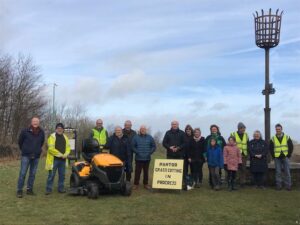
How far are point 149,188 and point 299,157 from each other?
35.1ft

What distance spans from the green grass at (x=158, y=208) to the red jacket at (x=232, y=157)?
0.85 meters

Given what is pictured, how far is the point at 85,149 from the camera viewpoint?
12.0 metres

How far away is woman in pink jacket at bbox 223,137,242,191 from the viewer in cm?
1284

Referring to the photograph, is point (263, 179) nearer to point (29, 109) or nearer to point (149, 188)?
point (149, 188)

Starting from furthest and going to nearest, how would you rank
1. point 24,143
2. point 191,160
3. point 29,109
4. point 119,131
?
point 29,109, point 191,160, point 119,131, point 24,143

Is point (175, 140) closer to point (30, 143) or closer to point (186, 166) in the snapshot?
point (186, 166)

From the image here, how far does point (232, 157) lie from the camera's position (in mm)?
12867

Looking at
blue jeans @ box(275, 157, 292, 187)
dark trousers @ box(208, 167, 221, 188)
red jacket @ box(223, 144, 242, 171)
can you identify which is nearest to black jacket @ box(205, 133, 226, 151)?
red jacket @ box(223, 144, 242, 171)

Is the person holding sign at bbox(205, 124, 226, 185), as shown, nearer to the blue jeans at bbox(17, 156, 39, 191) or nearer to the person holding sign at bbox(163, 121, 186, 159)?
the person holding sign at bbox(163, 121, 186, 159)

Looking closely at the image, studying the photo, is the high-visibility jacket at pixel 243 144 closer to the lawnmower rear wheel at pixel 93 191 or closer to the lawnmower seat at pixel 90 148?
the lawnmower seat at pixel 90 148

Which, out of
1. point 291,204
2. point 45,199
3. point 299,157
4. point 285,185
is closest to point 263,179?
point 285,185

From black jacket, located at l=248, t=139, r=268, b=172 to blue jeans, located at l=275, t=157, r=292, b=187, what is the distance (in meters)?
0.32

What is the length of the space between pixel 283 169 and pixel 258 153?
84cm

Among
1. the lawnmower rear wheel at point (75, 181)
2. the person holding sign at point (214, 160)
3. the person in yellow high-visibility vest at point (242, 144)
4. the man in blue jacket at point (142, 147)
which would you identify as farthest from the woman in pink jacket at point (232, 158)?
the lawnmower rear wheel at point (75, 181)
